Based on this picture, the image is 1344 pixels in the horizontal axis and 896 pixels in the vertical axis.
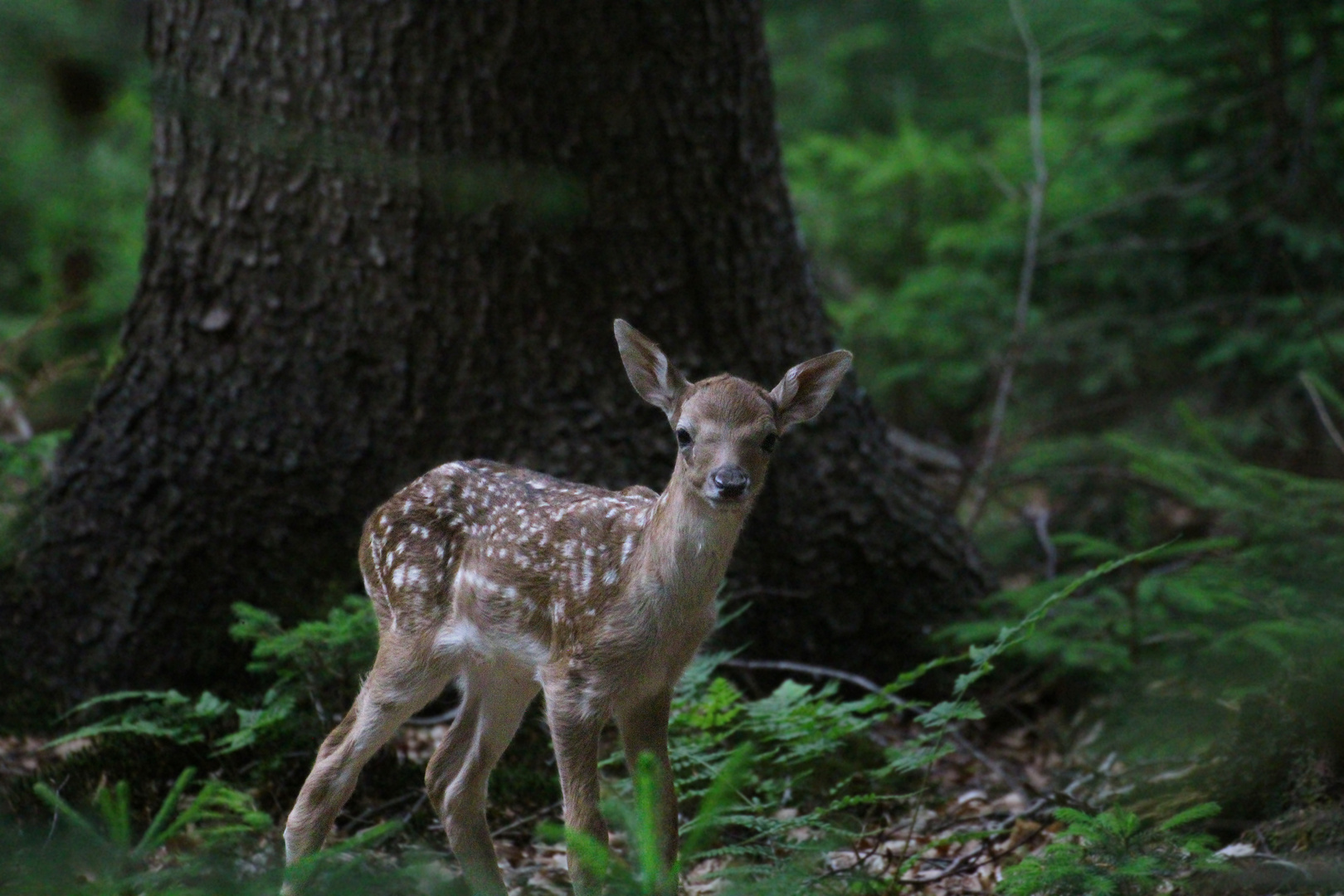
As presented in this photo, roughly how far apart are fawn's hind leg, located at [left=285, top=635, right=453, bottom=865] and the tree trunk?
5.33 feet

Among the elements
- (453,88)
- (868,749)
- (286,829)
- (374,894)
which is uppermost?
(453,88)

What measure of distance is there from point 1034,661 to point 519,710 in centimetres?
291

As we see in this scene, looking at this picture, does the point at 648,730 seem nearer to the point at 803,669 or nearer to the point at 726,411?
the point at 726,411

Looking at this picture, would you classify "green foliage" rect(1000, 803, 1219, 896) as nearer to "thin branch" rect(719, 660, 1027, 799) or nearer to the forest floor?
the forest floor

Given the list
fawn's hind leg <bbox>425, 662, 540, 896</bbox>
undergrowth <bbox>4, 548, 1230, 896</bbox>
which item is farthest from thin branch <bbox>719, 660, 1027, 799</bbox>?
fawn's hind leg <bbox>425, 662, 540, 896</bbox>

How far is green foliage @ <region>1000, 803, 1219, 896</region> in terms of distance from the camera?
3.46 metres

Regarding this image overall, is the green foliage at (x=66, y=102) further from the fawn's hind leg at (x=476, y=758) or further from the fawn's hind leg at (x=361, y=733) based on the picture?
the fawn's hind leg at (x=476, y=758)

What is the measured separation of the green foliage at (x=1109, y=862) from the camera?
346 cm

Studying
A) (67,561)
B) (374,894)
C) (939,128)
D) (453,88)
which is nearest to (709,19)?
(453,88)

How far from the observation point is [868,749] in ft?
18.0

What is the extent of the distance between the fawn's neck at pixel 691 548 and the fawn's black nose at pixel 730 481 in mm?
128

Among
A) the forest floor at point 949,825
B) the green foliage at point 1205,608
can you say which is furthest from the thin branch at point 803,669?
the green foliage at point 1205,608

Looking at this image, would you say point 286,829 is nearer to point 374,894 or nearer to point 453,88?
point 374,894

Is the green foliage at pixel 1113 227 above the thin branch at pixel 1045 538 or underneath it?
above
